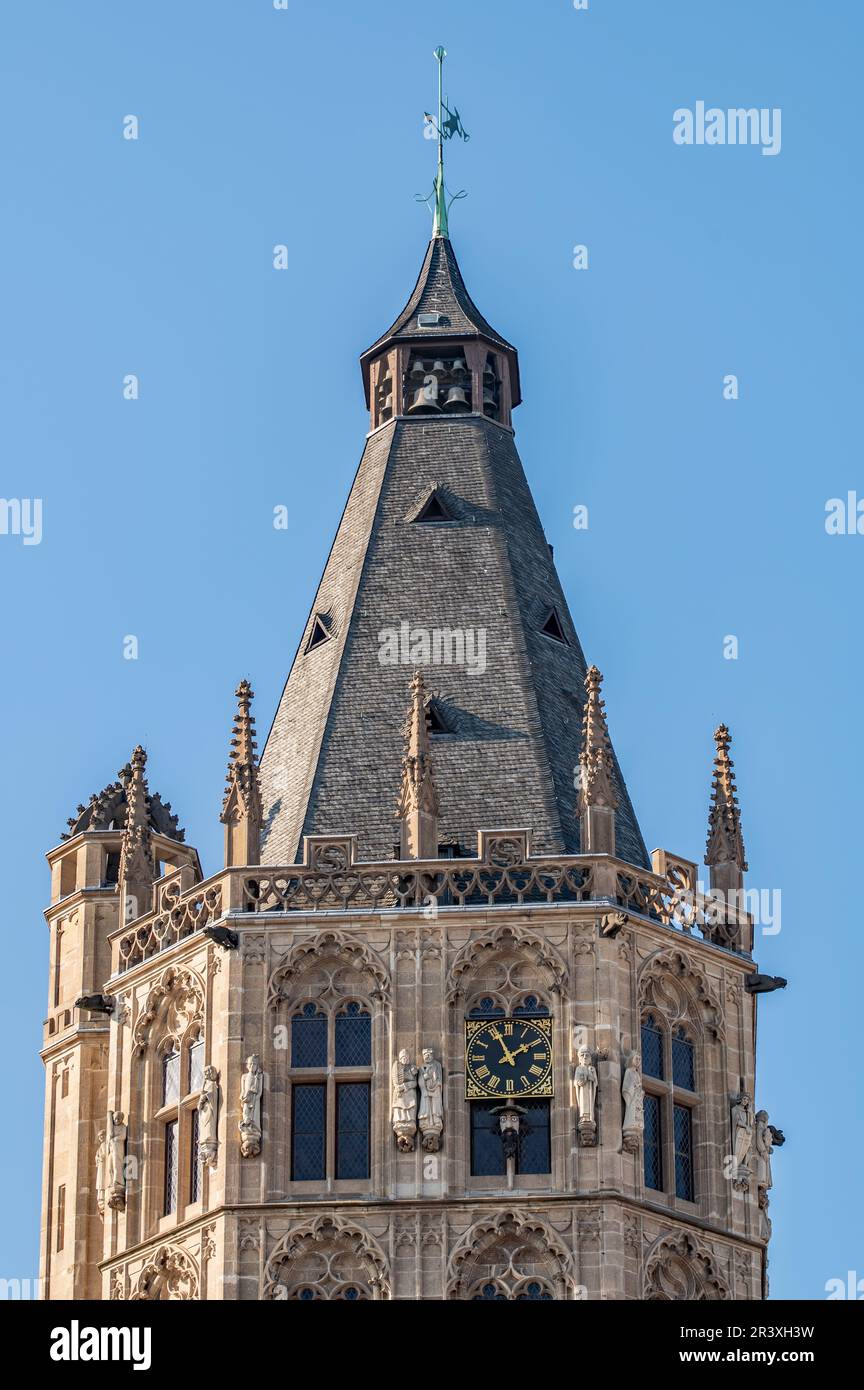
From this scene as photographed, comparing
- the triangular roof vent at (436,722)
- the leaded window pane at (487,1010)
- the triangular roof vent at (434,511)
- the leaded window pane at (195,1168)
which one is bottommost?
the leaded window pane at (195,1168)

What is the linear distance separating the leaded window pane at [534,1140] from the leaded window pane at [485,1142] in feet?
1.13

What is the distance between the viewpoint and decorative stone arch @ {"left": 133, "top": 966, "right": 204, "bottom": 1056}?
62.4 meters

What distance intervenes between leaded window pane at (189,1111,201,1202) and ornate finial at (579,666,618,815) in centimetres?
820

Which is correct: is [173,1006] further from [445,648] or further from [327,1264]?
[445,648]

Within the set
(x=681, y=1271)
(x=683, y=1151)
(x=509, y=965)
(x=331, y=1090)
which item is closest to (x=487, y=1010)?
(x=509, y=965)

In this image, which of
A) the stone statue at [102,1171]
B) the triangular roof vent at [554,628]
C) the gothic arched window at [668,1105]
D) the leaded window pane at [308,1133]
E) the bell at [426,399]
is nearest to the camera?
the leaded window pane at [308,1133]

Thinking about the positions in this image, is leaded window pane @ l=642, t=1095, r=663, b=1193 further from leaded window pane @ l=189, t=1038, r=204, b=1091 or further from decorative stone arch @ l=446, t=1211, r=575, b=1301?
leaded window pane @ l=189, t=1038, r=204, b=1091

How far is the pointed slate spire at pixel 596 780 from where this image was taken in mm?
62875

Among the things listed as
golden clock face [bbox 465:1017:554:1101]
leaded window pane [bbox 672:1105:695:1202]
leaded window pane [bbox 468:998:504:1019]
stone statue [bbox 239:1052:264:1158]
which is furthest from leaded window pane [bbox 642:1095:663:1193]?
stone statue [bbox 239:1052:264:1158]

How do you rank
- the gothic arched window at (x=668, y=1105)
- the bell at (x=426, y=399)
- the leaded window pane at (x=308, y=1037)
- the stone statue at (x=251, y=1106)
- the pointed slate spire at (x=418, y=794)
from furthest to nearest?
the bell at (x=426, y=399)
the pointed slate spire at (x=418, y=794)
the gothic arched window at (x=668, y=1105)
the leaded window pane at (x=308, y=1037)
the stone statue at (x=251, y=1106)

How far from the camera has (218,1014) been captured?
202 feet

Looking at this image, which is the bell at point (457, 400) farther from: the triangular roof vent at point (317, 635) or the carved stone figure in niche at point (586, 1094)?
the carved stone figure in niche at point (586, 1094)

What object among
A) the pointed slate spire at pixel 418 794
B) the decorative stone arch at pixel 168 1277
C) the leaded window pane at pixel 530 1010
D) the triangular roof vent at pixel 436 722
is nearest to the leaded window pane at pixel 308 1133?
the decorative stone arch at pixel 168 1277
